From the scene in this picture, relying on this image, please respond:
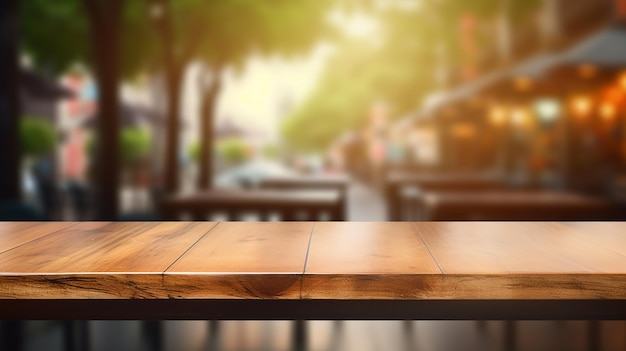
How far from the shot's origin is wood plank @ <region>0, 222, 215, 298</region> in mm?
1963

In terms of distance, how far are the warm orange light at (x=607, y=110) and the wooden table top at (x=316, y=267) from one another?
12388 mm

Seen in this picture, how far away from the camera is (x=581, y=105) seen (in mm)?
14148

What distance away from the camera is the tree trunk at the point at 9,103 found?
5.48 m

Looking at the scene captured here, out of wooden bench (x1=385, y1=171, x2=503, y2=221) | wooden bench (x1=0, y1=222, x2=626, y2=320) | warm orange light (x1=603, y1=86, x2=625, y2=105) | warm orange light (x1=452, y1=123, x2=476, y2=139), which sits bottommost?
wooden bench (x1=385, y1=171, x2=503, y2=221)

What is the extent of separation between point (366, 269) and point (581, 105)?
43.5 ft

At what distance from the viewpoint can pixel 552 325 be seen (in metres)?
2.56

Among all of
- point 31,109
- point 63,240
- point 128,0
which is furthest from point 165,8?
point 31,109

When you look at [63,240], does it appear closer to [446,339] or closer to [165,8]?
[446,339]

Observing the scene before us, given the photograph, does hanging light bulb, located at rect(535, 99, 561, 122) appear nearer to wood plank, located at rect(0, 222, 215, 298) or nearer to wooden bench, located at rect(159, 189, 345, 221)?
wooden bench, located at rect(159, 189, 345, 221)

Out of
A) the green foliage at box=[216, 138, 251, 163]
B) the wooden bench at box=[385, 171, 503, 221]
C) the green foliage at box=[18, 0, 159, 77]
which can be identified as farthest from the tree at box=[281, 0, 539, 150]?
the green foliage at box=[216, 138, 251, 163]

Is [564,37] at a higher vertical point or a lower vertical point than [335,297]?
higher

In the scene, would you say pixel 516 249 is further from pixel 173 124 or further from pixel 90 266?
pixel 173 124

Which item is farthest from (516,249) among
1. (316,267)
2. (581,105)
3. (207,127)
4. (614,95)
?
(581,105)

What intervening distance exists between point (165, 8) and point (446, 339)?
730 centimetres
